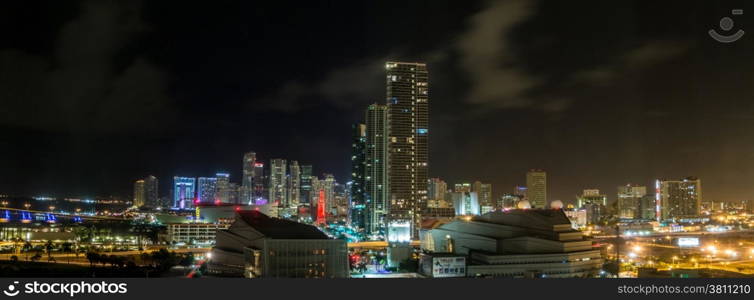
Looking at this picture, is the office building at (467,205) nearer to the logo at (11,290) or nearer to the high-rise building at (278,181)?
the high-rise building at (278,181)

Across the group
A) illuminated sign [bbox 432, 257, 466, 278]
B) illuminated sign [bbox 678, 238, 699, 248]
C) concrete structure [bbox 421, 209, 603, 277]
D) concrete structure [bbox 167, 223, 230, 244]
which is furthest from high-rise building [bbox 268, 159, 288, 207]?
illuminated sign [bbox 432, 257, 466, 278]

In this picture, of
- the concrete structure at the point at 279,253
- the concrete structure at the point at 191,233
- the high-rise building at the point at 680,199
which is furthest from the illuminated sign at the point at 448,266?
the high-rise building at the point at 680,199

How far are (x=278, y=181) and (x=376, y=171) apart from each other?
1193 inches

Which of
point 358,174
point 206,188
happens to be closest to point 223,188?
point 206,188

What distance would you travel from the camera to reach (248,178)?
241 ft

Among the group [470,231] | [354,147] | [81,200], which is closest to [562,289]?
[470,231]

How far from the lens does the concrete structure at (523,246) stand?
2020 cm

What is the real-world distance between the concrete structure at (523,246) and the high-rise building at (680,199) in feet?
144

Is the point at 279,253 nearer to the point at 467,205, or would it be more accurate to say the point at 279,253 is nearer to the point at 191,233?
the point at 191,233

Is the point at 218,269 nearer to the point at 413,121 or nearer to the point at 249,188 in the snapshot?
the point at 413,121

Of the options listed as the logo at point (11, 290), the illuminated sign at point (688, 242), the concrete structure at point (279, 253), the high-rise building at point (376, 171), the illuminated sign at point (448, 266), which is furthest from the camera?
the high-rise building at point (376, 171)

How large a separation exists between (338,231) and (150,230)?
1514 cm

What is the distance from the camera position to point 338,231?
151 ft

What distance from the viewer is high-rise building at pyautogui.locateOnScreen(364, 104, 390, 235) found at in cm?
4403
